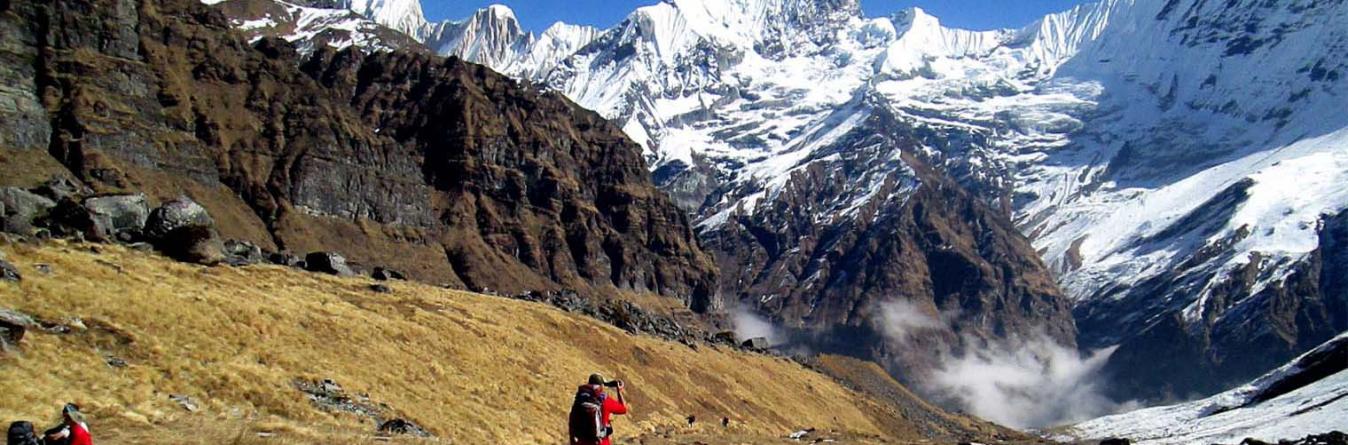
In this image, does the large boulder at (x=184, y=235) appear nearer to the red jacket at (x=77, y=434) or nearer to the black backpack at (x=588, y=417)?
the red jacket at (x=77, y=434)

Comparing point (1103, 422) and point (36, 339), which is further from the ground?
point (1103, 422)

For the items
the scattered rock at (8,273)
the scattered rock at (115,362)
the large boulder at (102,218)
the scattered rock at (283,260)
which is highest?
the scattered rock at (283,260)

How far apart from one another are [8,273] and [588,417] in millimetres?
25308

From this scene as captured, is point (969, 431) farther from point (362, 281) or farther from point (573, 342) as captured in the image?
point (362, 281)

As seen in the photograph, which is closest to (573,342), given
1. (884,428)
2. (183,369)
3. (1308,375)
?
(183,369)

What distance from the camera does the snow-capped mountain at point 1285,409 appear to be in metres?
56.7

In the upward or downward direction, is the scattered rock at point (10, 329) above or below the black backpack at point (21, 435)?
above

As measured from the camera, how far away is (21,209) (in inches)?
2148

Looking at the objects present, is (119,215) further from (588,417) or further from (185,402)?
(588,417)

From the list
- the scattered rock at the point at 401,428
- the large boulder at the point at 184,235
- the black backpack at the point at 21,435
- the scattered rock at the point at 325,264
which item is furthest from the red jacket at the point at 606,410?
the scattered rock at the point at 325,264

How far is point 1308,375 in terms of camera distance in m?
95.6

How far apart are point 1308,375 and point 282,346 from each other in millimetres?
91862

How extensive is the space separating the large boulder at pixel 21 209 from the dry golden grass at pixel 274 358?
2.68m

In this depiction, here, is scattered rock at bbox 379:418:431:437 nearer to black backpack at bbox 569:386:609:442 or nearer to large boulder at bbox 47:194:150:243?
black backpack at bbox 569:386:609:442
